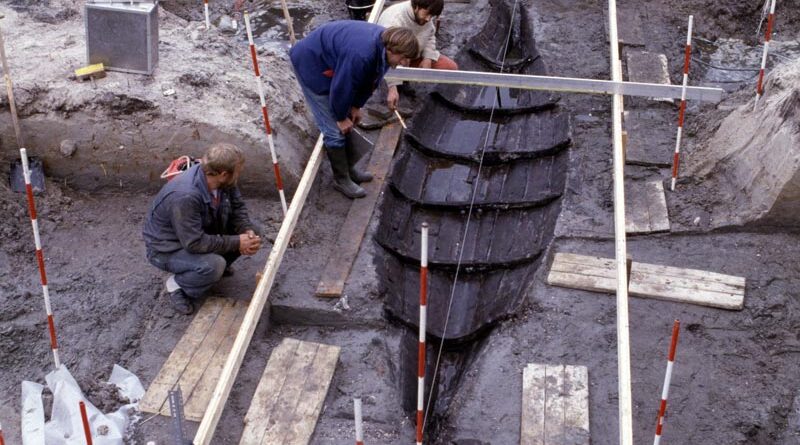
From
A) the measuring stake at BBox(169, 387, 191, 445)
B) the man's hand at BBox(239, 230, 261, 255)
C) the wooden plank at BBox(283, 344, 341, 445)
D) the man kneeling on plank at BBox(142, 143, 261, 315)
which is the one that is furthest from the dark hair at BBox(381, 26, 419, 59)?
the measuring stake at BBox(169, 387, 191, 445)

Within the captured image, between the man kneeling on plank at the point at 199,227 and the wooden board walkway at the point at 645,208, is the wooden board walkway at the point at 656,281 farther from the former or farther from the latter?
the man kneeling on plank at the point at 199,227

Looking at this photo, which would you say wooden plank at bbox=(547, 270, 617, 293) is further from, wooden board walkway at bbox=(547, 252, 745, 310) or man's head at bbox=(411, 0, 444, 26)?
man's head at bbox=(411, 0, 444, 26)

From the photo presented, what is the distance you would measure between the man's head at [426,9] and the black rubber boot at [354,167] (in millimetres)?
1260

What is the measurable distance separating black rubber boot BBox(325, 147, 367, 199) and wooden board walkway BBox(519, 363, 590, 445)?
7.81 feet

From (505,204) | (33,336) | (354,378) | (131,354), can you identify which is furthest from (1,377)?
(505,204)

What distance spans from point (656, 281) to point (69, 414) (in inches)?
173

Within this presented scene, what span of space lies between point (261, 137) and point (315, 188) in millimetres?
647

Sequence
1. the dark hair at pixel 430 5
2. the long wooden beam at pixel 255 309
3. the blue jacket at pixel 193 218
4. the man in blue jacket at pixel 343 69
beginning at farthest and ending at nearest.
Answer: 1. the dark hair at pixel 430 5
2. the man in blue jacket at pixel 343 69
3. the blue jacket at pixel 193 218
4. the long wooden beam at pixel 255 309

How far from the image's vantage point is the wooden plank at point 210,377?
5.77 metres

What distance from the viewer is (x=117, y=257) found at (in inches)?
279

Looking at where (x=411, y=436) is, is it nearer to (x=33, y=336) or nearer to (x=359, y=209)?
(x=359, y=209)

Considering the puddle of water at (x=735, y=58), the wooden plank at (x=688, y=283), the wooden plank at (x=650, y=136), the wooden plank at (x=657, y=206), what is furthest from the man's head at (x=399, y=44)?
the puddle of water at (x=735, y=58)

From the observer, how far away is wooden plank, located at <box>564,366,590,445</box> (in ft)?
17.8

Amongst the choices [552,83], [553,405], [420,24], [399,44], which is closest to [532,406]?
[553,405]
